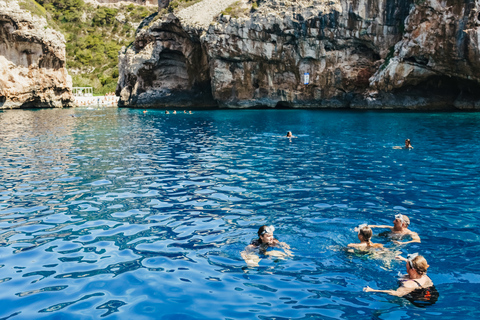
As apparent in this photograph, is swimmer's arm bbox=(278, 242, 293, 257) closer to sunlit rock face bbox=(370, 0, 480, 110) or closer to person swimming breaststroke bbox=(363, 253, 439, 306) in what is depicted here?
person swimming breaststroke bbox=(363, 253, 439, 306)

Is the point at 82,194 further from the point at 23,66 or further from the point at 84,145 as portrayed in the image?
the point at 23,66

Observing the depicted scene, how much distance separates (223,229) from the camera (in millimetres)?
10125

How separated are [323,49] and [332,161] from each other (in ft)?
136

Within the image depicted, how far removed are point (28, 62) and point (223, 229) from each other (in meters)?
70.9

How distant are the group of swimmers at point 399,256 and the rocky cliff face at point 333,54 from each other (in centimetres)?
3913

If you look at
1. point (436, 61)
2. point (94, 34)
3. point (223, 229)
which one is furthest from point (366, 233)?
point (94, 34)

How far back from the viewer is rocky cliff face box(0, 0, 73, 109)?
64.2 metres

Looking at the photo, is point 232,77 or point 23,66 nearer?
point 232,77

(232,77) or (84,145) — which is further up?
(232,77)

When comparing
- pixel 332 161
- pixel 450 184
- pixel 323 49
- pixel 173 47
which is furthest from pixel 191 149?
pixel 173 47

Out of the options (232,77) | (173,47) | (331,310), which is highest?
(173,47)

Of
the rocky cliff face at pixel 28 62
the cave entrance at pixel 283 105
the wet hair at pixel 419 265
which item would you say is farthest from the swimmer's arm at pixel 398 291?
the rocky cliff face at pixel 28 62

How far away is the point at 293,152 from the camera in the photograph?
21.7 metres

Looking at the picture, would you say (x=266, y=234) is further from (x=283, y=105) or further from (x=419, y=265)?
(x=283, y=105)
